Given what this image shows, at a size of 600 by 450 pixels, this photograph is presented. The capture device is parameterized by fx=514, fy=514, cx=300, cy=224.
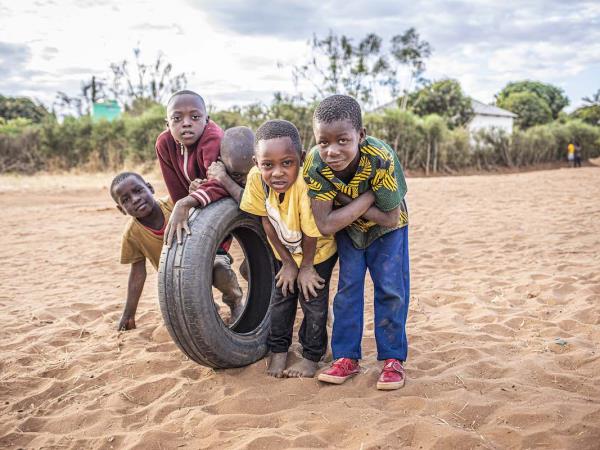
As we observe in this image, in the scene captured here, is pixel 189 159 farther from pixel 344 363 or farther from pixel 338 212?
pixel 344 363

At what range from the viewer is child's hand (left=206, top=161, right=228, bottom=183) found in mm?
3467

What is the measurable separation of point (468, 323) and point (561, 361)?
37.8 inches

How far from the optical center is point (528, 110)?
47094mm

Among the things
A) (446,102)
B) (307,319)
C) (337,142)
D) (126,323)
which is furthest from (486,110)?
(337,142)

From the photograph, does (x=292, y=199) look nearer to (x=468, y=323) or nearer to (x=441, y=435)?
(x=441, y=435)

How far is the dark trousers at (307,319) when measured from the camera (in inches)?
129

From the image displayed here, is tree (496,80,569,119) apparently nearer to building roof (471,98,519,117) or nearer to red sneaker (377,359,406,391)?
building roof (471,98,519,117)

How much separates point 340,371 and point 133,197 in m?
2.17

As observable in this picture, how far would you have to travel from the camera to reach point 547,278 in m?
5.38

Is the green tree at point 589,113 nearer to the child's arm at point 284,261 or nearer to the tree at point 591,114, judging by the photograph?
the tree at point 591,114

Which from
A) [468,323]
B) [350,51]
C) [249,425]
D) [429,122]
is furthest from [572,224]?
[350,51]

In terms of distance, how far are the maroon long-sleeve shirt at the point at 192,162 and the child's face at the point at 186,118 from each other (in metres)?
0.08

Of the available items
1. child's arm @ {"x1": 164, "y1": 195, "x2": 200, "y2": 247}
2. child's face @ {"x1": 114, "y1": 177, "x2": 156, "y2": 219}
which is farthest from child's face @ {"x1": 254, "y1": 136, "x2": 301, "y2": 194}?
child's face @ {"x1": 114, "y1": 177, "x2": 156, "y2": 219}

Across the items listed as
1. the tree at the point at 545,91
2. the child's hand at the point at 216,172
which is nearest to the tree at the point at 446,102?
the tree at the point at 545,91
